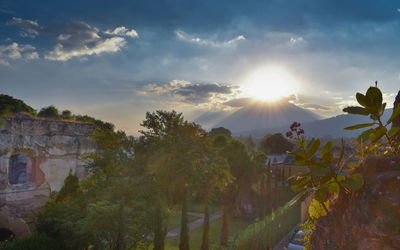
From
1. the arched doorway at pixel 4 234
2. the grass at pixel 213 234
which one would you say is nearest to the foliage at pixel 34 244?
the arched doorway at pixel 4 234

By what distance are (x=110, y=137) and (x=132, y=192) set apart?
17.4ft

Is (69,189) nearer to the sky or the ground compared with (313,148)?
nearer to the ground

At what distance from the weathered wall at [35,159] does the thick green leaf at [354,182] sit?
21.6 m

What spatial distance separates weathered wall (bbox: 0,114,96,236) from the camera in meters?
18.3

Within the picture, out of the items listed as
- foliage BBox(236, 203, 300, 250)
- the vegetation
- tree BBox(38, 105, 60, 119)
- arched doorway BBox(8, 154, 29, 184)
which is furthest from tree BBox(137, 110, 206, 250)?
tree BBox(38, 105, 60, 119)

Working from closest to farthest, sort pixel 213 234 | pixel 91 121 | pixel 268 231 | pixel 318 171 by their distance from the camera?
1. pixel 318 171
2. pixel 268 231
3. pixel 213 234
4. pixel 91 121

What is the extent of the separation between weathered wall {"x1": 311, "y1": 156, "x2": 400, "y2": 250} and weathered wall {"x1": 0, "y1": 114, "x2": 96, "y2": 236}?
21.4 metres

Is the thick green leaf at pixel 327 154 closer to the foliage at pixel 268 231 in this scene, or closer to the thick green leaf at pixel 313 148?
the thick green leaf at pixel 313 148

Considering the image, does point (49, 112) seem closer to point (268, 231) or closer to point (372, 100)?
point (268, 231)

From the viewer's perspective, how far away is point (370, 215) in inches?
76.7

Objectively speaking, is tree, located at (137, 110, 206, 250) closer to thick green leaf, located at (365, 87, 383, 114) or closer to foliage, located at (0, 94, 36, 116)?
thick green leaf, located at (365, 87, 383, 114)

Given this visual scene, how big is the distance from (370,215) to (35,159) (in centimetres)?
2232

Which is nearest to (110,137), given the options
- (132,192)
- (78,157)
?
(78,157)

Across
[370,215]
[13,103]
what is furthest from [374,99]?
[13,103]
